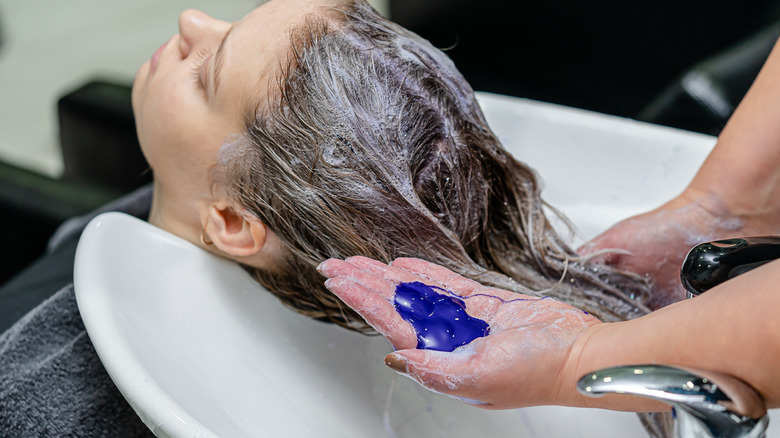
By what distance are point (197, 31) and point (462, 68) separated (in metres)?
1.06

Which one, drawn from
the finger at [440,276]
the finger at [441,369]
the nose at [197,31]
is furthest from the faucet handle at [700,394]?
the nose at [197,31]

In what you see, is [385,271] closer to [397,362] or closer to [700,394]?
[397,362]

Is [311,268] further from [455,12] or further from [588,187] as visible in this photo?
[455,12]

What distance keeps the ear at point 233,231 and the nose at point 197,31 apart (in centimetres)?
24

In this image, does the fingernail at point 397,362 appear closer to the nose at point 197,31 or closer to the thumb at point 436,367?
the thumb at point 436,367

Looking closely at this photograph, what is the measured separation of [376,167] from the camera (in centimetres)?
84

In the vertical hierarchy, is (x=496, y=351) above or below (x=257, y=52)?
below

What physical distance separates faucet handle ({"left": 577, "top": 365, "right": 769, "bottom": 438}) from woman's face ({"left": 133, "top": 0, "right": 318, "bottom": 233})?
552 millimetres

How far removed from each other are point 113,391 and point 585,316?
59 cm

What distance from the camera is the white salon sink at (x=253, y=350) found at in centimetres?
76

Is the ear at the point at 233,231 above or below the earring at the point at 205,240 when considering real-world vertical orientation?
above

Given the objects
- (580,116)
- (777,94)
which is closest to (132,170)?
(580,116)

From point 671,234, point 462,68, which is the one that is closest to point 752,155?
point 671,234

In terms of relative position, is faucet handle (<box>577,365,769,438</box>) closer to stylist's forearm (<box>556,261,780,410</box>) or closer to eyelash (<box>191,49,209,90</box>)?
stylist's forearm (<box>556,261,780,410</box>)
